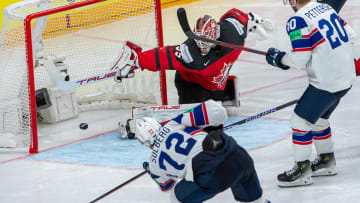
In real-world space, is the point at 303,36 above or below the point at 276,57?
above

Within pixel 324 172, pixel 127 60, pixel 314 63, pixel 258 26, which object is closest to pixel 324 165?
pixel 324 172

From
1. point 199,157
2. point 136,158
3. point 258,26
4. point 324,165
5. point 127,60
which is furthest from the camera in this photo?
point 258,26

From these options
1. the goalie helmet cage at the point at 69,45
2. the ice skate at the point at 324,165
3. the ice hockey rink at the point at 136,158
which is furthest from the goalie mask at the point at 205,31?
the ice skate at the point at 324,165

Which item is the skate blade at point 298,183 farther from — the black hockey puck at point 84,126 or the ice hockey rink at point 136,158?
the black hockey puck at point 84,126

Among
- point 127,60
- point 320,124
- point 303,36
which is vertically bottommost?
point 320,124

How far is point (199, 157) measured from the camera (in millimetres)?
2885

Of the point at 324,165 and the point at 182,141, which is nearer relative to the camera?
the point at 182,141

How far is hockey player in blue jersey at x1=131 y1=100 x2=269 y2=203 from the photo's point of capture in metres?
2.88

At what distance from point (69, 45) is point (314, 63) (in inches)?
93.9

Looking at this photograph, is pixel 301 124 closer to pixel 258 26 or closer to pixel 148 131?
pixel 148 131

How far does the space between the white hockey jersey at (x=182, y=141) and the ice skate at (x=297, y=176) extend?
0.99m

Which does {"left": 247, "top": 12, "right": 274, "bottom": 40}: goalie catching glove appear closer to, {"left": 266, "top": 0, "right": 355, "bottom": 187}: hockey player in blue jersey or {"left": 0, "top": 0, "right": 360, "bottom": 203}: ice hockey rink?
{"left": 0, "top": 0, "right": 360, "bottom": 203}: ice hockey rink

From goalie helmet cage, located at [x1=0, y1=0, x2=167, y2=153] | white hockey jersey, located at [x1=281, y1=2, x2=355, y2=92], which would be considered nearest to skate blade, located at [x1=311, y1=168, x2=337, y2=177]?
white hockey jersey, located at [x1=281, y1=2, x2=355, y2=92]

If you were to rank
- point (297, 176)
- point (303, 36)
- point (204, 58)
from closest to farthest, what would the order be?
point (303, 36) < point (297, 176) < point (204, 58)
